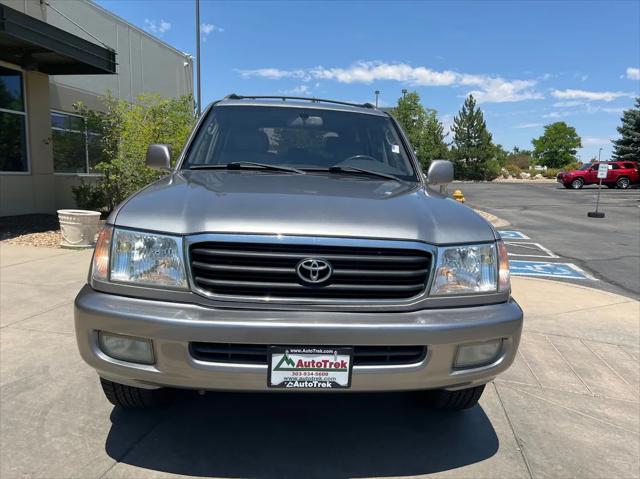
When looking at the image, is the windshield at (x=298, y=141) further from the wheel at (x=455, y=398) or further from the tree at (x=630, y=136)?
the tree at (x=630, y=136)

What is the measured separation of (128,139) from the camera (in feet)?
37.8

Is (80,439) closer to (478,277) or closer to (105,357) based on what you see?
(105,357)

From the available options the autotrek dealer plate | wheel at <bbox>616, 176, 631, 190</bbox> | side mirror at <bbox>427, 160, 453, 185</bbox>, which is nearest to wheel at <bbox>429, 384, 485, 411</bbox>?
the autotrek dealer plate

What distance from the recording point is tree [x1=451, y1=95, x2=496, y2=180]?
58.6 metres

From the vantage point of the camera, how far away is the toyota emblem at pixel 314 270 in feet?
7.13

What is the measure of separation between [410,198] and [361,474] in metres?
1.42

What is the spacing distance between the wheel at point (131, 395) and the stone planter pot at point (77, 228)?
6521 millimetres

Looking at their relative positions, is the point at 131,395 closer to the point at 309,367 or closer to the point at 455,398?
the point at 309,367

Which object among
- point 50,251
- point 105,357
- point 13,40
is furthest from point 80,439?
point 13,40

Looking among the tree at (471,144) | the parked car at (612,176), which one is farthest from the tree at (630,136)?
the tree at (471,144)

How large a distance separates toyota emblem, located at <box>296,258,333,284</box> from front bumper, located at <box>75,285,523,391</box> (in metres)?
0.15

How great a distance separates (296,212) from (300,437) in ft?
4.32

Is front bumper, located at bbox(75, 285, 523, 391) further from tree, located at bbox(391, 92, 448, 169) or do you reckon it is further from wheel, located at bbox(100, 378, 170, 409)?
tree, located at bbox(391, 92, 448, 169)

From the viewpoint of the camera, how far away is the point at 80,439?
107 inches
